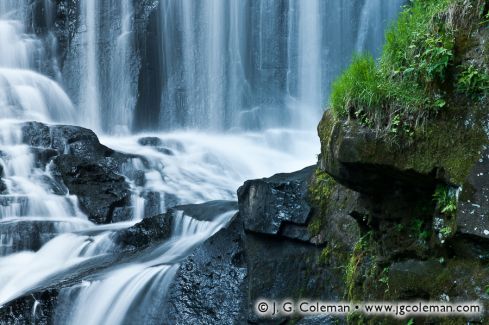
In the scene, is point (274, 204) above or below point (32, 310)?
above

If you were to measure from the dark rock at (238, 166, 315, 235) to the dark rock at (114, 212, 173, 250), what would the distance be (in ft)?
6.19

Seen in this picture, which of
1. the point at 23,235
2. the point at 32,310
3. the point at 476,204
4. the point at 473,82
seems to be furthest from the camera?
the point at 23,235

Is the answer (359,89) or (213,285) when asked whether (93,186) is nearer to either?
(213,285)

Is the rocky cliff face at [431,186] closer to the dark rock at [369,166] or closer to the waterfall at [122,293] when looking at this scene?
the dark rock at [369,166]

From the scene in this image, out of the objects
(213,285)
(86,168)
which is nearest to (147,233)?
(213,285)

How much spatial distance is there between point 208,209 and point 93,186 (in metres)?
3.24

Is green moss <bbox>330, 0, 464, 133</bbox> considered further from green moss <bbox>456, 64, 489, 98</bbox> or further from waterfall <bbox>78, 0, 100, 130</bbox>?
waterfall <bbox>78, 0, 100, 130</bbox>

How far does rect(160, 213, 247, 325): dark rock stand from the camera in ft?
20.4

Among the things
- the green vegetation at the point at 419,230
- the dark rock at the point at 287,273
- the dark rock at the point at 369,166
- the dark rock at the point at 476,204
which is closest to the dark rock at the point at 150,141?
the dark rock at the point at 287,273

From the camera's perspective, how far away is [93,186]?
35.6ft

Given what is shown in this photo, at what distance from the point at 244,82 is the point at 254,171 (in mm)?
5114

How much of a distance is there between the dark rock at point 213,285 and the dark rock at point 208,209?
121 cm

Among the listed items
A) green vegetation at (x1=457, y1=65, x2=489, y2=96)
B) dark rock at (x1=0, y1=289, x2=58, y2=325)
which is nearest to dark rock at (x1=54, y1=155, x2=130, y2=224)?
dark rock at (x1=0, y1=289, x2=58, y2=325)

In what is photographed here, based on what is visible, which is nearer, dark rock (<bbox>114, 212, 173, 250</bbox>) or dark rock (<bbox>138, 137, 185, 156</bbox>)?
dark rock (<bbox>114, 212, 173, 250</bbox>)
